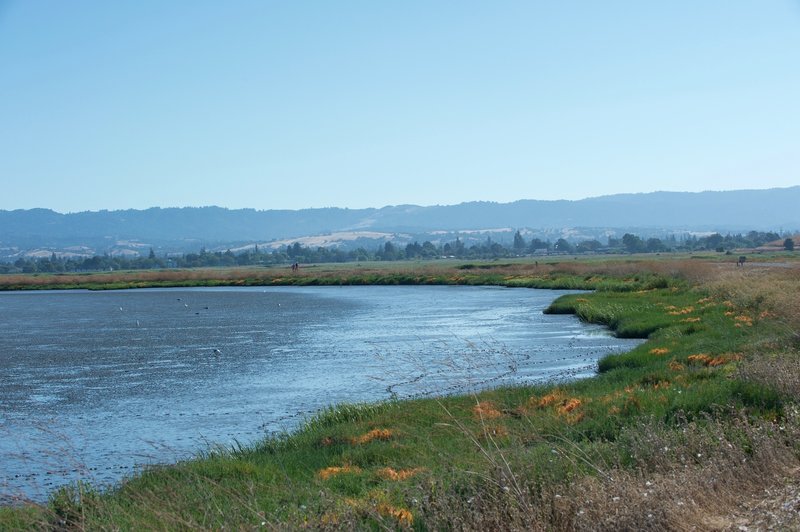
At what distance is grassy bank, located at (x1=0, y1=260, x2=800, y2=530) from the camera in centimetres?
936

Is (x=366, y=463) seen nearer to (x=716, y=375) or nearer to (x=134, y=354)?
(x=716, y=375)

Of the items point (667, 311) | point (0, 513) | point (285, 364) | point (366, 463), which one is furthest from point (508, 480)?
point (667, 311)

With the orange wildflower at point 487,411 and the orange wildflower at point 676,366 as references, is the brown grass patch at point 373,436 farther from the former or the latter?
the orange wildflower at point 676,366

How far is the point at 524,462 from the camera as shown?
11211 millimetres

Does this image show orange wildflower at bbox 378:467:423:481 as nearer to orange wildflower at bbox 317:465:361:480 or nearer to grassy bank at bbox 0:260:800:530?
grassy bank at bbox 0:260:800:530

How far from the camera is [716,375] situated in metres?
19.0

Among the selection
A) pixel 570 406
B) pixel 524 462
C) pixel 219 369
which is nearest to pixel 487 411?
pixel 570 406

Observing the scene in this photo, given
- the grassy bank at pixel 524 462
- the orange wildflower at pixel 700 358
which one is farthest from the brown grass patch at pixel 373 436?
the orange wildflower at pixel 700 358

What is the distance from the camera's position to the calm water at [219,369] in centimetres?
1911

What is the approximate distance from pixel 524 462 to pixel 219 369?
22552 millimetres

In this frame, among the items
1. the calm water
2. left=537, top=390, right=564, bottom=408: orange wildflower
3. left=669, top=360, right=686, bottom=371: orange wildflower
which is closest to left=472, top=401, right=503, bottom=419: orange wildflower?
the calm water

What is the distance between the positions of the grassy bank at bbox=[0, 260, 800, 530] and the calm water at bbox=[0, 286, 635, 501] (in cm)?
119

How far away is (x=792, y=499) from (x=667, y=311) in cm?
3555

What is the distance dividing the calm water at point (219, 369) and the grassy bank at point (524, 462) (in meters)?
1.19
